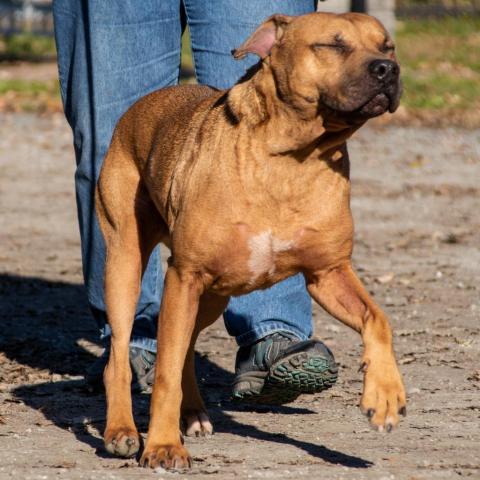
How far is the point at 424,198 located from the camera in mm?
10656

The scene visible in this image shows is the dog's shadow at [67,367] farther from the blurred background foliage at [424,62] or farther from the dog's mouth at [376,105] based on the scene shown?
the blurred background foliage at [424,62]

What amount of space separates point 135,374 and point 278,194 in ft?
Answer: 4.65

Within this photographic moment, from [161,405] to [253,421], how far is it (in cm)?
80

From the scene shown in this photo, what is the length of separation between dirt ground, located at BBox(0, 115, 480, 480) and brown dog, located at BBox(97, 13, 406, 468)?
294mm

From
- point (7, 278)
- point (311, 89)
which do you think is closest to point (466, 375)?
point (311, 89)

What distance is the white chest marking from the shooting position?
426 centimetres

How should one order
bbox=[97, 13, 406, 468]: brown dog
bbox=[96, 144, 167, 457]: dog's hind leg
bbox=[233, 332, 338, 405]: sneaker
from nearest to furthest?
1. bbox=[97, 13, 406, 468]: brown dog
2. bbox=[96, 144, 167, 457]: dog's hind leg
3. bbox=[233, 332, 338, 405]: sneaker

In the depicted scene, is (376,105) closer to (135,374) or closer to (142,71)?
(142,71)

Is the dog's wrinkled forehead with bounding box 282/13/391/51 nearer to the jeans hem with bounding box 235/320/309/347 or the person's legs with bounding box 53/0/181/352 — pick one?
the person's legs with bounding box 53/0/181/352

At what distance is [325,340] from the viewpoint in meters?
6.42

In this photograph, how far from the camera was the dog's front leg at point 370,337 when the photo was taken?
4000 millimetres

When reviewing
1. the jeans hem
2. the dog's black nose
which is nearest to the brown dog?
the dog's black nose

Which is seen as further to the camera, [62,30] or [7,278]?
[7,278]

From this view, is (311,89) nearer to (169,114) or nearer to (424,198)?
(169,114)
